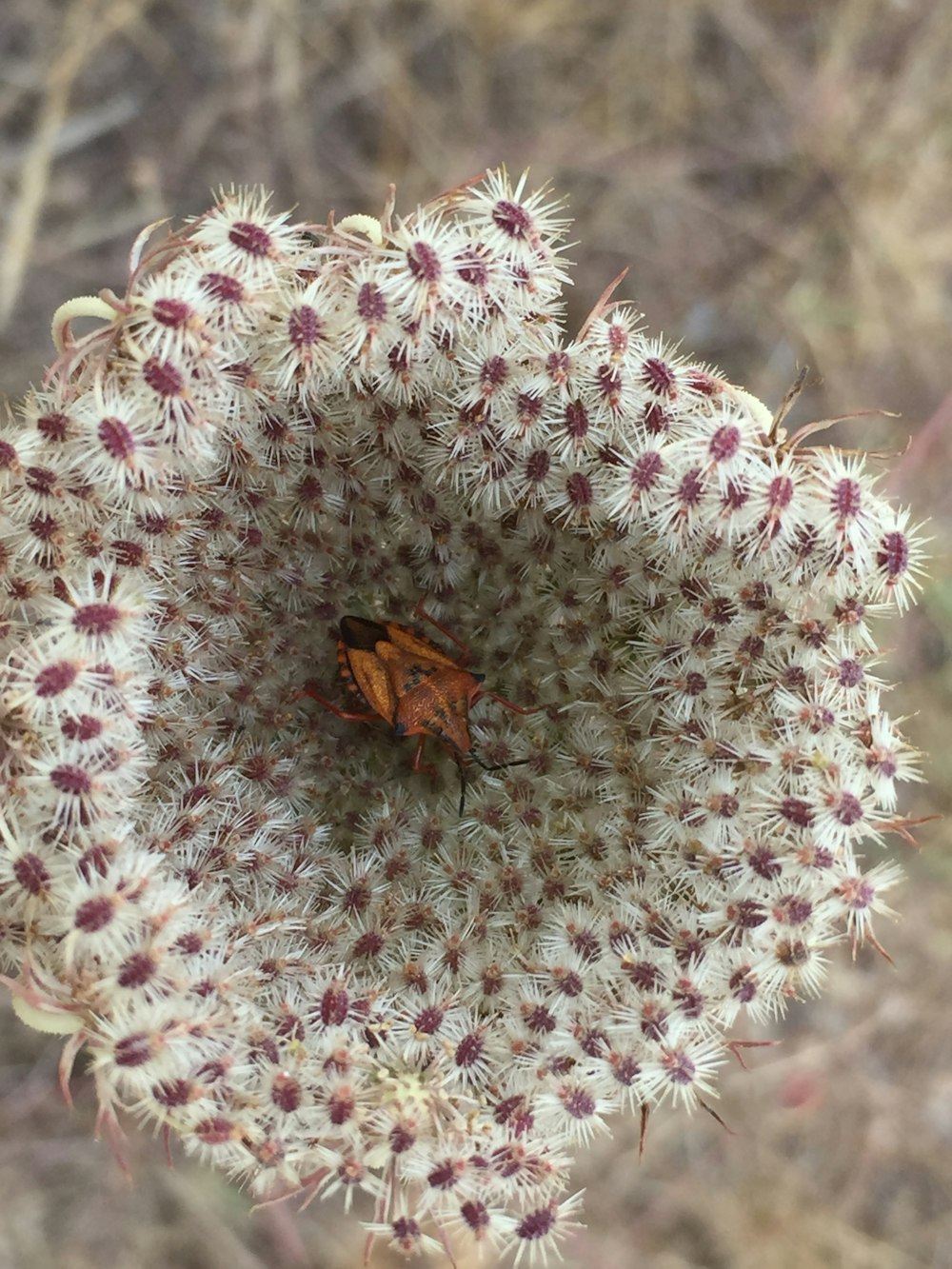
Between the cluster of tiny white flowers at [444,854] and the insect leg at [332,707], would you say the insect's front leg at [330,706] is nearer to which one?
the insect leg at [332,707]

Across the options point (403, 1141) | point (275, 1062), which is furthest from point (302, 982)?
point (403, 1141)

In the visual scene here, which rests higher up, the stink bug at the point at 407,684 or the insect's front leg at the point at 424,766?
the stink bug at the point at 407,684

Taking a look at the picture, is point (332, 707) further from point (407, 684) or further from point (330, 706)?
point (407, 684)

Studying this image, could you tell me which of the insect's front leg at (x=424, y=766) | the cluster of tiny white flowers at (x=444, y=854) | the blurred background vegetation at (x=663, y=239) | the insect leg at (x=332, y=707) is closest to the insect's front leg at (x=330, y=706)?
the insect leg at (x=332, y=707)

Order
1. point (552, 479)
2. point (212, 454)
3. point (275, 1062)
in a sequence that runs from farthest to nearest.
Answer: point (552, 479), point (212, 454), point (275, 1062)

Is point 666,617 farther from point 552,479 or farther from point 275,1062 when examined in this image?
point 275,1062

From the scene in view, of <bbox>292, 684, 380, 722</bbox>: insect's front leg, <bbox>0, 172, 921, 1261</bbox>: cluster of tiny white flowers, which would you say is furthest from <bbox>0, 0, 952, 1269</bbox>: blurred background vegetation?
<bbox>0, 172, 921, 1261</bbox>: cluster of tiny white flowers
